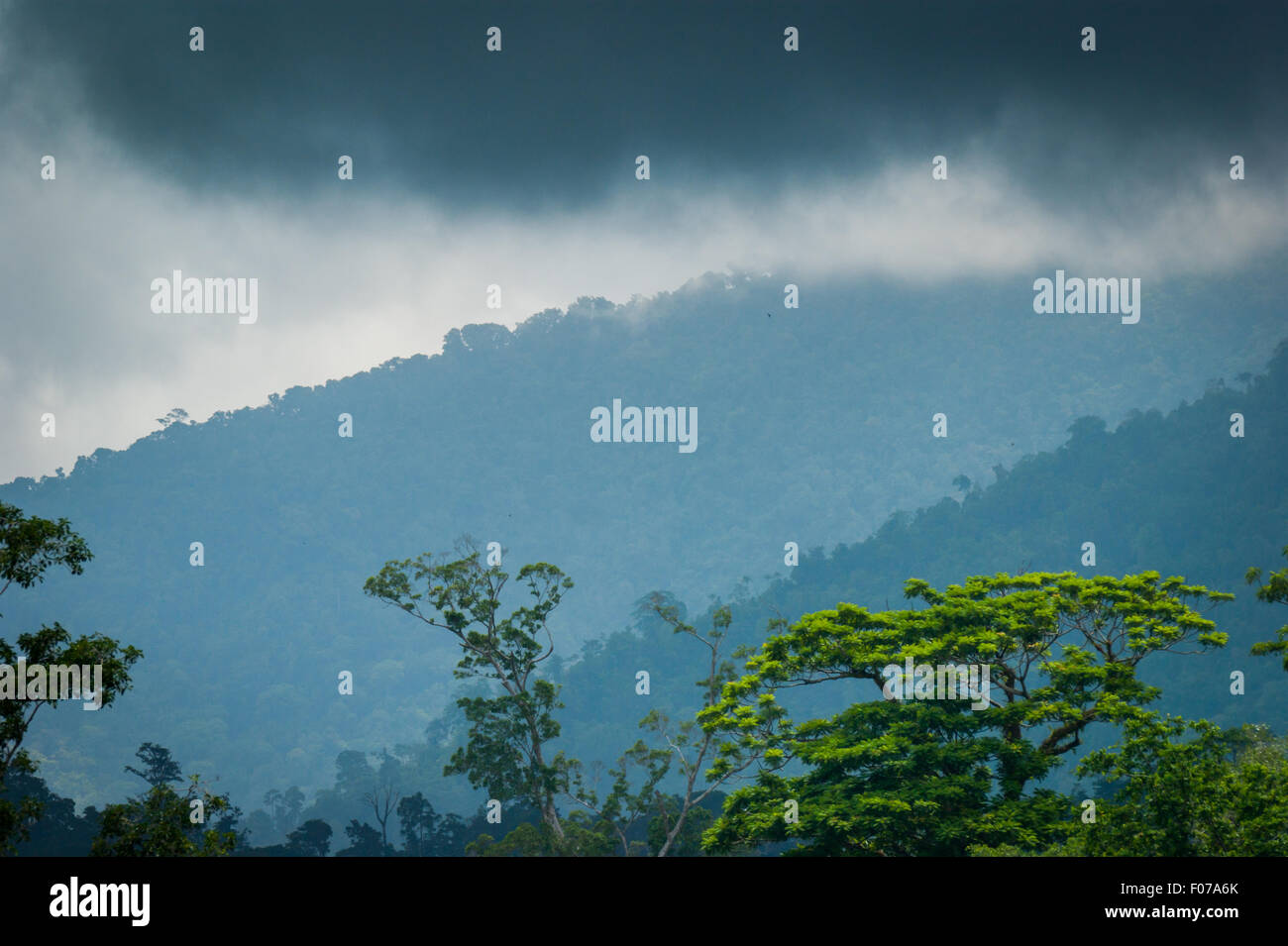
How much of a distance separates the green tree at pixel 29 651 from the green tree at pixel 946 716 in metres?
9.51

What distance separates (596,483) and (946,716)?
13737cm

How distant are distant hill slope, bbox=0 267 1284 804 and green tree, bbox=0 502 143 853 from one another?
287 feet

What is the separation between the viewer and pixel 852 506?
142 metres

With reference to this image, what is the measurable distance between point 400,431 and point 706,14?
246ft

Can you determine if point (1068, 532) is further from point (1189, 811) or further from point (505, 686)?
point (1189, 811)

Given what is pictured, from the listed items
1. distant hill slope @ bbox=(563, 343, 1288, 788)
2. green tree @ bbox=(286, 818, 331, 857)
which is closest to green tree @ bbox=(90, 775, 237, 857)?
green tree @ bbox=(286, 818, 331, 857)

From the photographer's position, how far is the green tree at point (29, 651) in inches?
455

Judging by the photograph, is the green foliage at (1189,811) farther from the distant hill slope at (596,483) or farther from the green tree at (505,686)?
the distant hill slope at (596,483)

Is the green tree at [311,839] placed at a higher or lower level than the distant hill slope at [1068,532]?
lower

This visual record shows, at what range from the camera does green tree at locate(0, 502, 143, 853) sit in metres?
11.5

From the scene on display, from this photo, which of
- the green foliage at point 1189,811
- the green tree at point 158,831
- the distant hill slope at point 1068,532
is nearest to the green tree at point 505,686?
the green tree at point 158,831

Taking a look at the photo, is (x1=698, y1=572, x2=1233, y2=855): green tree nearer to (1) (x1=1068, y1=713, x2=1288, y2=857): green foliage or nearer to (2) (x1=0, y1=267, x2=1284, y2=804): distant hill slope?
(1) (x1=1068, y1=713, x2=1288, y2=857): green foliage

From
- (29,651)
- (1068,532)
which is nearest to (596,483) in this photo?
(1068,532)

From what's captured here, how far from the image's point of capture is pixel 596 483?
154125 mm
